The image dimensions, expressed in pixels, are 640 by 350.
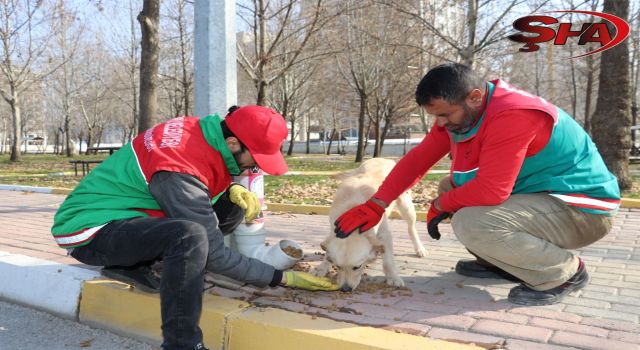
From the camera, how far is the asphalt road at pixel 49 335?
3.06 meters

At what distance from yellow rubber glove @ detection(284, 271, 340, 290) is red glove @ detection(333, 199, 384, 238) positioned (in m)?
0.38

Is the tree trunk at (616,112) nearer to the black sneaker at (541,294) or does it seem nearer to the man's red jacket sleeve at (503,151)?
the black sneaker at (541,294)

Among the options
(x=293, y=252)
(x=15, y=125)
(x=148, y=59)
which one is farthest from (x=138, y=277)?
(x=15, y=125)

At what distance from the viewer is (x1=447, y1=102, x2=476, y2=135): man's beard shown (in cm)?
318

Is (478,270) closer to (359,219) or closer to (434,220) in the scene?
(434,220)

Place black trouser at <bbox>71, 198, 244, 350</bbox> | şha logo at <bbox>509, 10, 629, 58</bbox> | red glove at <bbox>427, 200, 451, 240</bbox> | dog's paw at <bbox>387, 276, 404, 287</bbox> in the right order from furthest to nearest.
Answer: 1. şha logo at <bbox>509, 10, 629, 58</bbox>
2. dog's paw at <bbox>387, 276, 404, 287</bbox>
3. red glove at <bbox>427, 200, 451, 240</bbox>
4. black trouser at <bbox>71, 198, 244, 350</bbox>

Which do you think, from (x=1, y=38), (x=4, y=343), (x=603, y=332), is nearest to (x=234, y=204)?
(x=4, y=343)

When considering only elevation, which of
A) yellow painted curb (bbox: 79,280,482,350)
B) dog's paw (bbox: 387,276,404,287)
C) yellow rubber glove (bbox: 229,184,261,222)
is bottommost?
yellow painted curb (bbox: 79,280,482,350)

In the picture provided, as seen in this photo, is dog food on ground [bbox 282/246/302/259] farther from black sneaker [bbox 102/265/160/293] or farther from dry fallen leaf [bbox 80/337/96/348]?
dry fallen leaf [bbox 80/337/96/348]

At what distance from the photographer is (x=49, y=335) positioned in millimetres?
3240

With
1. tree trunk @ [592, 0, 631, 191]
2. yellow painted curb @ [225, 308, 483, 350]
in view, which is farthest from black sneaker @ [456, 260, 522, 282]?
tree trunk @ [592, 0, 631, 191]

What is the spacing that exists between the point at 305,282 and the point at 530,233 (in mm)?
1535

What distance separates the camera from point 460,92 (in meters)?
3.11

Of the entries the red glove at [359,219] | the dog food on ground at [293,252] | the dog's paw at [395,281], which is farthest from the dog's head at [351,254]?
the dog food on ground at [293,252]
